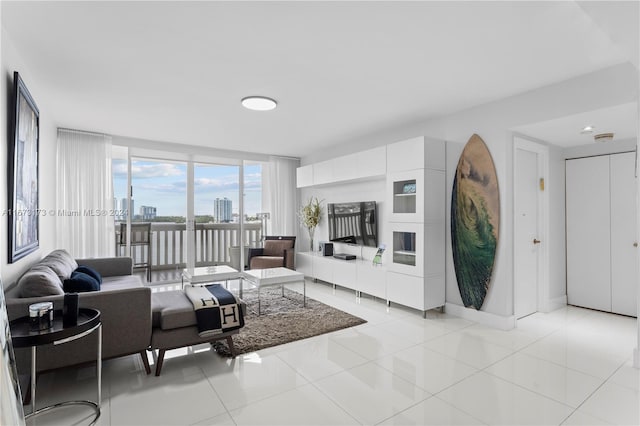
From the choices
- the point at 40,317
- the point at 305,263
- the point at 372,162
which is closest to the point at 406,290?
the point at 372,162

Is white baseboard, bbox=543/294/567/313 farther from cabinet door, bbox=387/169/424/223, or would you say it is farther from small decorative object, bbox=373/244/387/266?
small decorative object, bbox=373/244/387/266

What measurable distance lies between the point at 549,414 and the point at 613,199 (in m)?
3.24

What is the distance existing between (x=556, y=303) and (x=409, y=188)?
241 cm

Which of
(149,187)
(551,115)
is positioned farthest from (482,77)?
(149,187)

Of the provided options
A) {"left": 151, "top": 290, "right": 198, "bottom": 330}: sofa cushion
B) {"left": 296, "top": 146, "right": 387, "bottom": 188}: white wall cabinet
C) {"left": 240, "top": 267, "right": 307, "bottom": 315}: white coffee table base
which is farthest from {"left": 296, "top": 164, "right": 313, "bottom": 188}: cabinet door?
{"left": 151, "top": 290, "right": 198, "bottom": 330}: sofa cushion

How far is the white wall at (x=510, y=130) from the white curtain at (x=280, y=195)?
261 centimetres

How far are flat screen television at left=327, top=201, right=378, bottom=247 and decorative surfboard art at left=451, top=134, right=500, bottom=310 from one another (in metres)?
1.34

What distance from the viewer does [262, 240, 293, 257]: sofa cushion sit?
592 cm

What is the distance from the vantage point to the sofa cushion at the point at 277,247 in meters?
5.92

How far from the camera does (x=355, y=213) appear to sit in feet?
17.4

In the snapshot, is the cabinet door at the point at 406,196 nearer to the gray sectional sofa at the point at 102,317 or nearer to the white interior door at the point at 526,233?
the white interior door at the point at 526,233

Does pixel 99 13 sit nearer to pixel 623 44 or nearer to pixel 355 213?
pixel 623 44

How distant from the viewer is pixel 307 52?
2.55 m

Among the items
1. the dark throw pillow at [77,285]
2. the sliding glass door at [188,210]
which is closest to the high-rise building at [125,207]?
the sliding glass door at [188,210]
